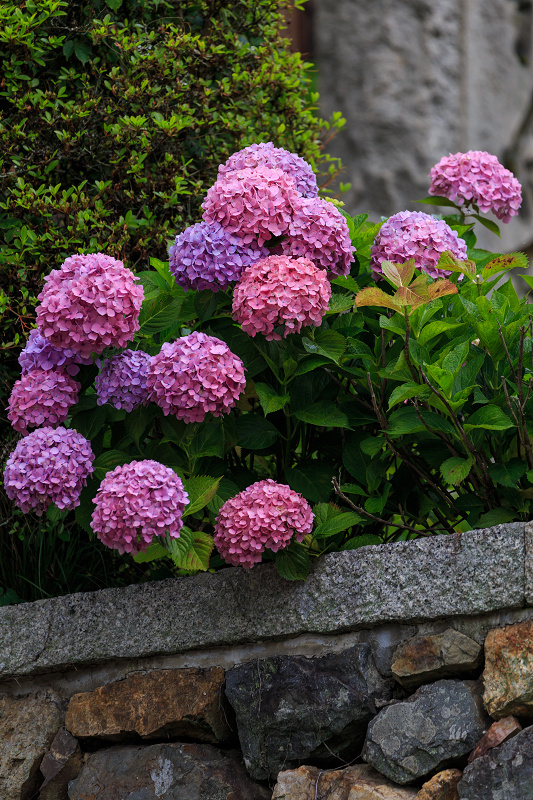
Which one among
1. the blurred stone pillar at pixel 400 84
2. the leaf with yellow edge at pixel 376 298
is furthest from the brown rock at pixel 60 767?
the blurred stone pillar at pixel 400 84

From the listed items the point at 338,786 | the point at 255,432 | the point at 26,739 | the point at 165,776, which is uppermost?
the point at 255,432

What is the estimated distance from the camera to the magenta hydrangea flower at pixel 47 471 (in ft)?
6.10

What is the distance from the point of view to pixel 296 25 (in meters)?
6.09

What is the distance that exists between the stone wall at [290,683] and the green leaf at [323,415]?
31 centimetres

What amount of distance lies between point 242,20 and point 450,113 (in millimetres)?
3519

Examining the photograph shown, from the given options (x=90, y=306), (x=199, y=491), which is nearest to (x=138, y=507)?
(x=199, y=491)

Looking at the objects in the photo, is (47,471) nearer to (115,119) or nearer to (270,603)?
(270,603)

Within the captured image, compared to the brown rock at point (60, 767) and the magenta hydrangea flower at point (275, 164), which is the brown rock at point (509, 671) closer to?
the brown rock at point (60, 767)

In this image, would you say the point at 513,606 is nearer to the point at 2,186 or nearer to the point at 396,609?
the point at 396,609

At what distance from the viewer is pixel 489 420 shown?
186 cm

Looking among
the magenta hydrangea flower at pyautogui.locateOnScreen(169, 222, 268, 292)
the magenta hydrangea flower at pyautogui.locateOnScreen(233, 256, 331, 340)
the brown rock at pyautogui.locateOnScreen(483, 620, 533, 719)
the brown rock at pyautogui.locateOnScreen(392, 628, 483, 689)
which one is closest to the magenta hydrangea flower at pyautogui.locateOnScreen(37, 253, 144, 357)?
the magenta hydrangea flower at pyautogui.locateOnScreen(169, 222, 268, 292)

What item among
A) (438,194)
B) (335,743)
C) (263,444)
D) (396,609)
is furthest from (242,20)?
(335,743)

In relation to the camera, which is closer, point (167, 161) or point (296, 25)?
point (167, 161)

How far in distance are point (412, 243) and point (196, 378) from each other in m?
0.70
